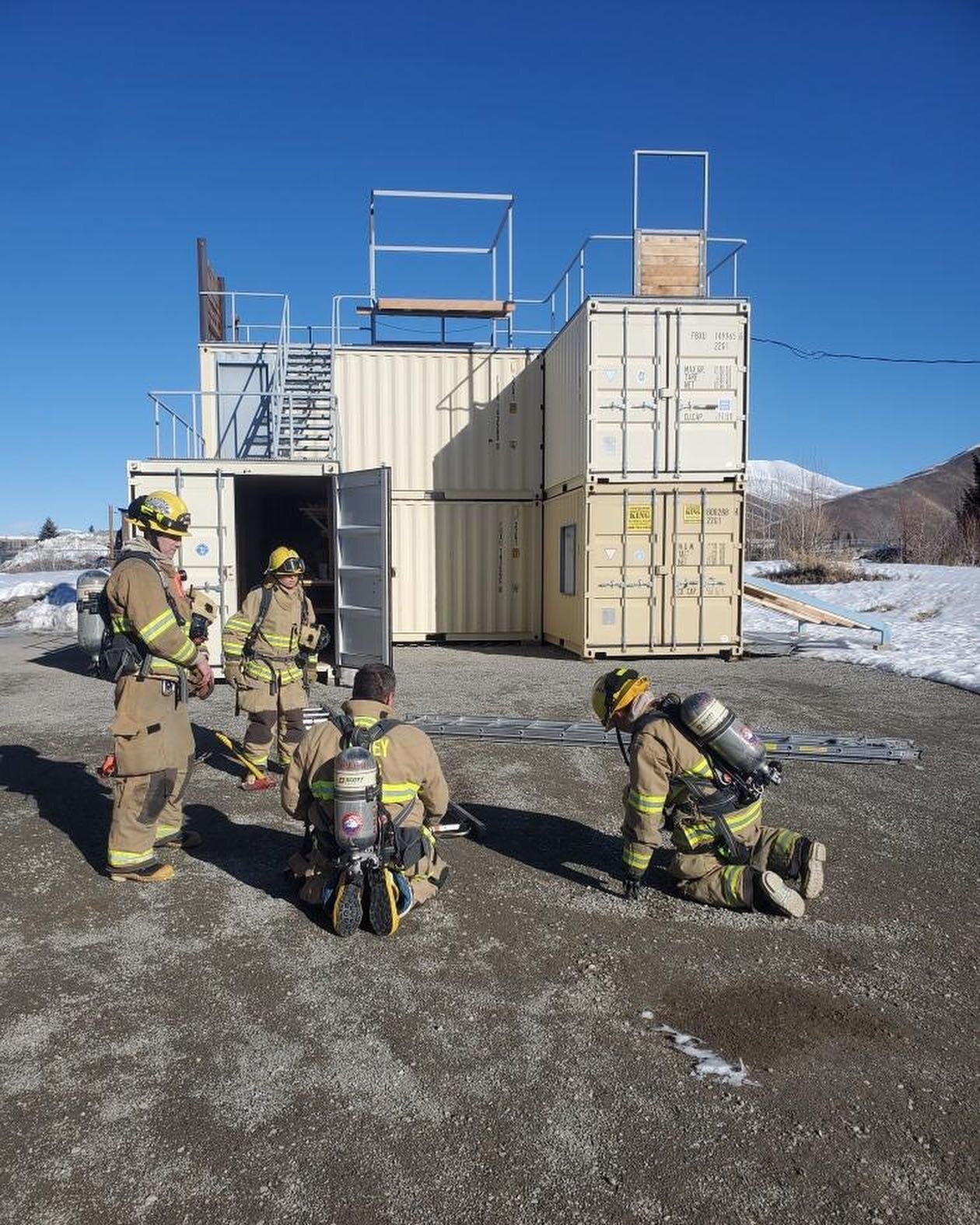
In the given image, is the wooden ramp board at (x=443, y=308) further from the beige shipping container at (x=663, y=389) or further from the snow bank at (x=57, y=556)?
the snow bank at (x=57, y=556)

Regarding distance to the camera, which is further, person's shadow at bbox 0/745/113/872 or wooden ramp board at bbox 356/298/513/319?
wooden ramp board at bbox 356/298/513/319

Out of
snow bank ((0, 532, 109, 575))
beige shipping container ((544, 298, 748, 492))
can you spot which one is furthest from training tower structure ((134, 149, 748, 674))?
snow bank ((0, 532, 109, 575))

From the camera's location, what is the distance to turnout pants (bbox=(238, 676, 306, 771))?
21.2 ft

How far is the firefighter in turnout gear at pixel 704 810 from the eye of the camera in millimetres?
4102

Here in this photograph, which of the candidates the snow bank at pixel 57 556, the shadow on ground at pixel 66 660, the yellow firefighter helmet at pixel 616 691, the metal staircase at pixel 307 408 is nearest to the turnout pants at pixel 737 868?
the yellow firefighter helmet at pixel 616 691

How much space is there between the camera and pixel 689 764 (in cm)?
413

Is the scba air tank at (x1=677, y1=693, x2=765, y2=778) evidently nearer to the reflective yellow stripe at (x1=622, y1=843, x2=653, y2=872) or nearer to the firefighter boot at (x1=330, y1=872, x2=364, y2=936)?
the reflective yellow stripe at (x1=622, y1=843, x2=653, y2=872)

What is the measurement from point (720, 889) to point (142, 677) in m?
3.30

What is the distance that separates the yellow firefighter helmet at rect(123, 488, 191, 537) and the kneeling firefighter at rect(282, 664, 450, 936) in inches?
60.8

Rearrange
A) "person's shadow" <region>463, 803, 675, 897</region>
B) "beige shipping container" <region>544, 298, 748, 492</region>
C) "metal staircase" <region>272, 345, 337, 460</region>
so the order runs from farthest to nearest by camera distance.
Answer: "metal staircase" <region>272, 345, 337, 460</region> < "beige shipping container" <region>544, 298, 748, 492</region> < "person's shadow" <region>463, 803, 675, 897</region>

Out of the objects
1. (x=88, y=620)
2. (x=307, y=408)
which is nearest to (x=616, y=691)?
(x=307, y=408)

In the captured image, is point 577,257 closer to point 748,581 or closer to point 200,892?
point 748,581

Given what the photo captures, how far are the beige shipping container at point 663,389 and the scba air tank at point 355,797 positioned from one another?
9.14 metres

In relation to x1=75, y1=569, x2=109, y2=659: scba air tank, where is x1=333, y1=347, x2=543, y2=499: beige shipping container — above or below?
above
